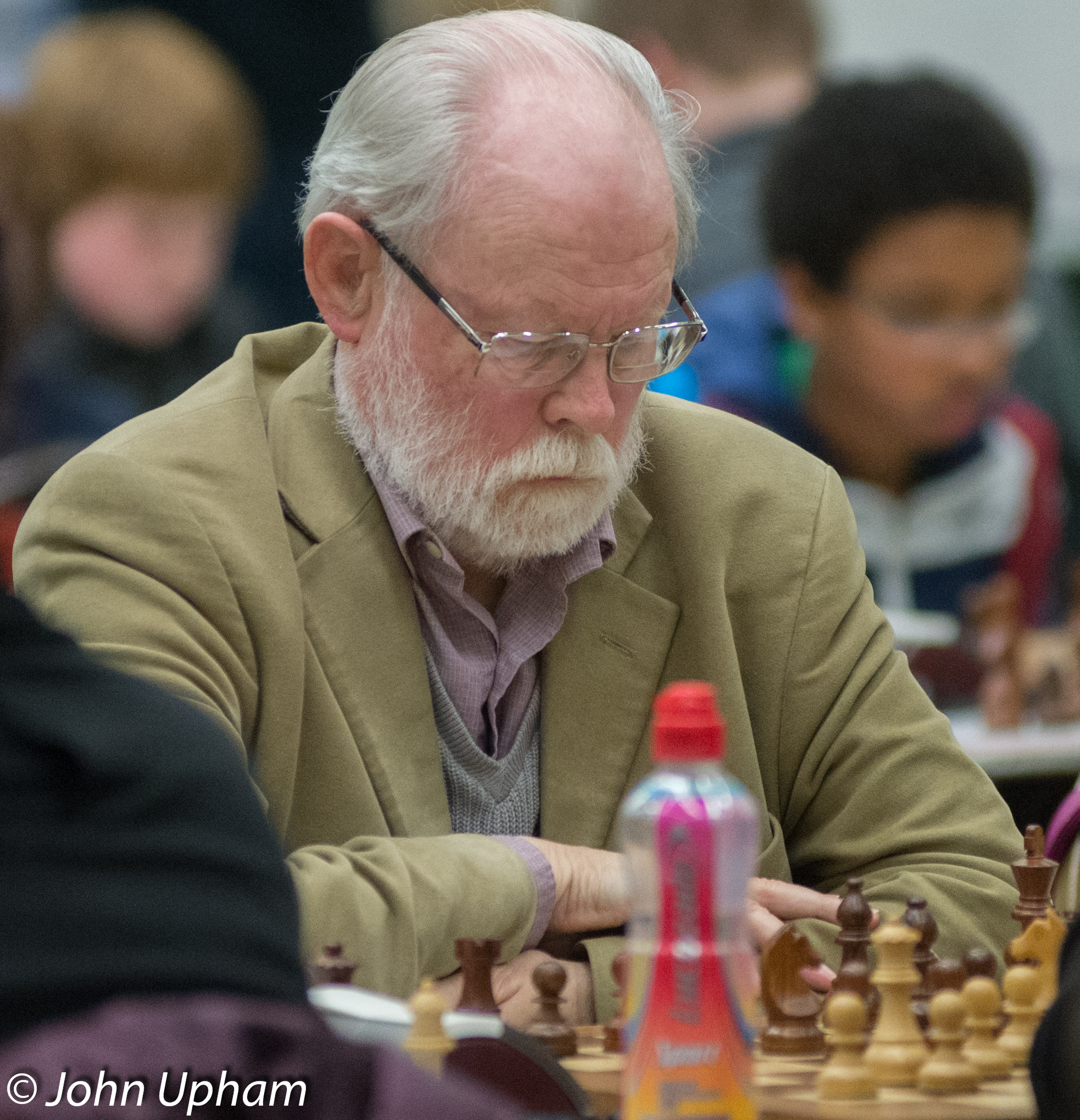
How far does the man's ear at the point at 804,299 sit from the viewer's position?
5.76 metres

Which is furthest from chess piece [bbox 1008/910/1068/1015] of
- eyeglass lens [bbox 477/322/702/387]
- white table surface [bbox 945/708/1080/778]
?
white table surface [bbox 945/708/1080/778]

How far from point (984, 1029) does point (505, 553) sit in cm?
106

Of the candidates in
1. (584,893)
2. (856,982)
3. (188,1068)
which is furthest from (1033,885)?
(188,1068)

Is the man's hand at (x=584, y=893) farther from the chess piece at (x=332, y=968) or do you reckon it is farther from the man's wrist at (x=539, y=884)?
the chess piece at (x=332, y=968)

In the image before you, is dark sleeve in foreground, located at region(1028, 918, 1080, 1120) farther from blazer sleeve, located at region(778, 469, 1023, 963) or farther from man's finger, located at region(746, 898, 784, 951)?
blazer sleeve, located at region(778, 469, 1023, 963)

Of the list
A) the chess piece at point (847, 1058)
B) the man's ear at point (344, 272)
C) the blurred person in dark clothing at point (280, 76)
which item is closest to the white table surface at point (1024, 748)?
the man's ear at point (344, 272)

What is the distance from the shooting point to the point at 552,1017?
1.83 meters

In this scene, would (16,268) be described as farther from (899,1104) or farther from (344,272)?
(344,272)

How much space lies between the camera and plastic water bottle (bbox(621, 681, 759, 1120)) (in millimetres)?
1281

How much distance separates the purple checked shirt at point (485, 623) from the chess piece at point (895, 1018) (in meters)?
0.91

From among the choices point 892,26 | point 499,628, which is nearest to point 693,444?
point 499,628

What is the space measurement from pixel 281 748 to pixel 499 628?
410 millimetres

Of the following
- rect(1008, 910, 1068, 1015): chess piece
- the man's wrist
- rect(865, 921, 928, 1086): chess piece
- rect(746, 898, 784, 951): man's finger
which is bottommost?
rect(746, 898, 784, 951): man's finger

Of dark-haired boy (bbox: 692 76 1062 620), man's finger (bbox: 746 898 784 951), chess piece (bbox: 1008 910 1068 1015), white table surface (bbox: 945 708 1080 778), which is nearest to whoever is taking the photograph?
chess piece (bbox: 1008 910 1068 1015)
